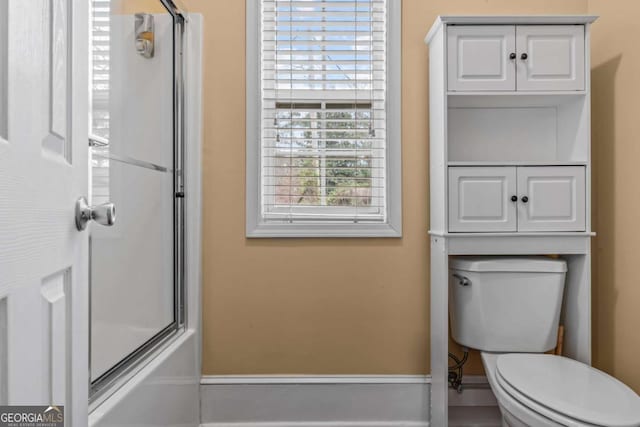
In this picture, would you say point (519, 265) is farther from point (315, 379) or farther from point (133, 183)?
point (133, 183)

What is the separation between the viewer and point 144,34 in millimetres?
1485

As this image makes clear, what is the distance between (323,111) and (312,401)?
1.27m

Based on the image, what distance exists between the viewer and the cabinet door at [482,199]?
1.63m

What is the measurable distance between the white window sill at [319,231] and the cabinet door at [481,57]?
0.65 meters

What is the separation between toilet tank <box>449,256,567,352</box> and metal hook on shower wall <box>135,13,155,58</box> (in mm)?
1418

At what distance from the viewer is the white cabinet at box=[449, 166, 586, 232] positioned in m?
1.63

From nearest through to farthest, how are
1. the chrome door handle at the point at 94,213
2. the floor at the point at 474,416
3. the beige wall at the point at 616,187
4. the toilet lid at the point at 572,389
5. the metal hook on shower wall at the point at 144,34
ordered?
the chrome door handle at the point at 94,213, the toilet lid at the point at 572,389, the metal hook on shower wall at the point at 144,34, the beige wall at the point at 616,187, the floor at the point at 474,416

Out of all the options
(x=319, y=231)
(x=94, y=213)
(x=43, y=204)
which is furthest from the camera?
(x=319, y=231)

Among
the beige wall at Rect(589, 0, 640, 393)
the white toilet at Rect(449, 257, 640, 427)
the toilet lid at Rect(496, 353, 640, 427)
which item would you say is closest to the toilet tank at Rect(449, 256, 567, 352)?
the white toilet at Rect(449, 257, 640, 427)

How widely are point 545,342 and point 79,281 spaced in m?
1.62

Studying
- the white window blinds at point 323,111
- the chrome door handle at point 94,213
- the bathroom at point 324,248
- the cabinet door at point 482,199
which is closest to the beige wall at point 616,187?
the bathroom at point 324,248

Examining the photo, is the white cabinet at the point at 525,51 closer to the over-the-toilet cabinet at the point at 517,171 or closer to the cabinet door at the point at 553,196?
the over-the-toilet cabinet at the point at 517,171

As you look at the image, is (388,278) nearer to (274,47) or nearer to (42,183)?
(274,47)

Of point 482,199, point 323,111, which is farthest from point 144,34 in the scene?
point 482,199
